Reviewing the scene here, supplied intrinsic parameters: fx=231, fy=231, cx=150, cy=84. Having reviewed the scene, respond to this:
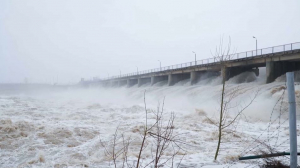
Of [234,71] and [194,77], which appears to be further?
[194,77]

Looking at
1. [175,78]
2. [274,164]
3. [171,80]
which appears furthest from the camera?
[175,78]

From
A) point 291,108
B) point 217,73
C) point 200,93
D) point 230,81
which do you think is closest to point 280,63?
point 230,81

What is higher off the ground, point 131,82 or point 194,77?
point 131,82

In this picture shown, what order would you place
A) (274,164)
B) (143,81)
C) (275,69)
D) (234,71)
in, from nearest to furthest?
(274,164) → (275,69) → (234,71) → (143,81)

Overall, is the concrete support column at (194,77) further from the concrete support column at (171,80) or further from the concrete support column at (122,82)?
the concrete support column at (122,82)

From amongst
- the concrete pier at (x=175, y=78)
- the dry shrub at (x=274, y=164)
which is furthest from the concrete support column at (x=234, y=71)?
the dry shrub at (x=274, y=164)

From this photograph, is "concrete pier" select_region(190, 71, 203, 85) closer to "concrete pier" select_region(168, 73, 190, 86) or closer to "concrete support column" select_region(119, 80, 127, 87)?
"concrete pier" select_region(168, 73, 190, 86)

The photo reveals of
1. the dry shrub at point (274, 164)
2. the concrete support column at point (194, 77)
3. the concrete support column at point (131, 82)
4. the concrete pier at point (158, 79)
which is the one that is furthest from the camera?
the concrete support column at point (131, 82)

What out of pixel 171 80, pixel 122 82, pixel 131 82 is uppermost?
pixel 122 82

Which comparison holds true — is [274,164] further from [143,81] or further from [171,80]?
[143,81]

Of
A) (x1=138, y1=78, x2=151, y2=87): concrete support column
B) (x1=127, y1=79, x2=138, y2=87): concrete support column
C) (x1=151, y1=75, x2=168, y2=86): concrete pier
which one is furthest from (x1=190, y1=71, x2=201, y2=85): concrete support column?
(x1=127, y1=79, x2=138, y2=87): concrete support column

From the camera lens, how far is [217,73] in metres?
35.7

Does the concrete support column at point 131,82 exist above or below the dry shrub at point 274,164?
above

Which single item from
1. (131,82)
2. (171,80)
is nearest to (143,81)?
(131,82)
